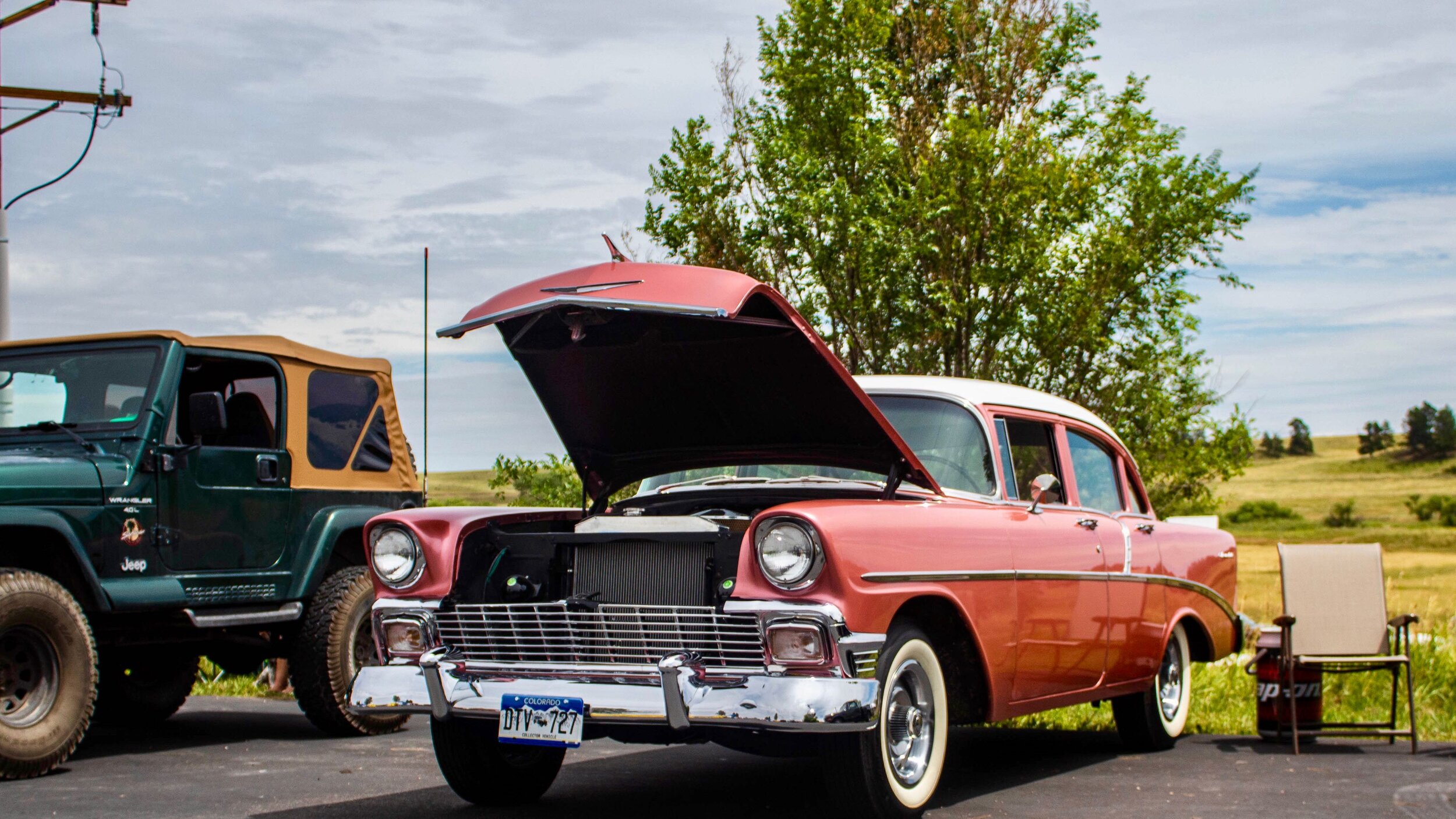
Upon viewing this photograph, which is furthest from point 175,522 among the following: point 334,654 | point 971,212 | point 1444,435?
point 1444,435

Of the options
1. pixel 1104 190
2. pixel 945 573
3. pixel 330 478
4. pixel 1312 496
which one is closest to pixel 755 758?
pixel 945 573

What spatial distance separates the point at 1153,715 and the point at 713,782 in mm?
2691

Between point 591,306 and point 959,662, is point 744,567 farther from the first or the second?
point 959,662

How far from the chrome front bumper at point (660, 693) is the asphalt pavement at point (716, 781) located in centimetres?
78

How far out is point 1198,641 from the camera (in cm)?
855

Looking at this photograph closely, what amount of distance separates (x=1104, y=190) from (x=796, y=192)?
16.3 ft

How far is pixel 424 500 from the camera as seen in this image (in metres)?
9.57

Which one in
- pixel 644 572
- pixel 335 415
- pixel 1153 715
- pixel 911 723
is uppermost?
pixel 335 415

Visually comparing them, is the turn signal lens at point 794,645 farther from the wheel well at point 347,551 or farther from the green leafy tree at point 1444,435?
the green leafy tree at point 1444,435

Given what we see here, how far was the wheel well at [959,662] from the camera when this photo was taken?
19.0 ft

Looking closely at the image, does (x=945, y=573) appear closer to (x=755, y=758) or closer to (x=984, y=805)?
(x=984, y=805)

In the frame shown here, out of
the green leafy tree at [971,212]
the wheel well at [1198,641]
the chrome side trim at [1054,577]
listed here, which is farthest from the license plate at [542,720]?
the green leafy tree at [971,212]

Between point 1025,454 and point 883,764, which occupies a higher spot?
point 1025,454

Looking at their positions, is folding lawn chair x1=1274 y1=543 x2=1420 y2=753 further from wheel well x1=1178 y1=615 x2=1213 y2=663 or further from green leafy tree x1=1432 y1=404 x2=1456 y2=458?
green leafy tree x1=1432 y1=404 x2=1456 y2=458
